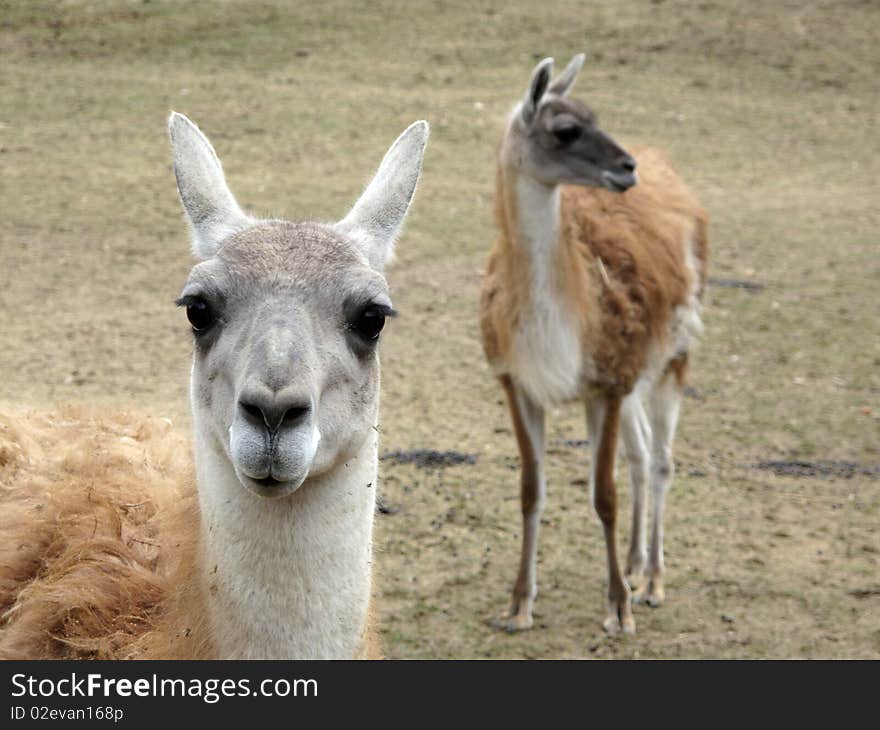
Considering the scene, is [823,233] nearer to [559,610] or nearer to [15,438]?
[559,610]

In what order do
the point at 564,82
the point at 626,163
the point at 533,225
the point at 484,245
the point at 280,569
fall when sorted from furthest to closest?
the point at 484,245, the point at 564,82, the point at 626,163, the point at 533,225, the point at 280,569

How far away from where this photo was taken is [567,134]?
576 cm

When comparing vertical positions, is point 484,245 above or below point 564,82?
above

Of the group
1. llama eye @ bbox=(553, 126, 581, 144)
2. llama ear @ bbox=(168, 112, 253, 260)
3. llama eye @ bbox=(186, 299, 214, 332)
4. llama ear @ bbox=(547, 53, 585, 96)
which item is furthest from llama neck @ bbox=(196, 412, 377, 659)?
llama ear @ bbox=(547, 53, 585, 96)

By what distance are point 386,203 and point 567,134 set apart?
107 inches

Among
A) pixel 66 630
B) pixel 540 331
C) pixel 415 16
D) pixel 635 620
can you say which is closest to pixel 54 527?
pixel 66 630

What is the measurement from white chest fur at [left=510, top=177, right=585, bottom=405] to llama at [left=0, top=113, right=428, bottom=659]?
2.16 m

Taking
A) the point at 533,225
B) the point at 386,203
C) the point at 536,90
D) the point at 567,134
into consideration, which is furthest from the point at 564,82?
the point at 386,203

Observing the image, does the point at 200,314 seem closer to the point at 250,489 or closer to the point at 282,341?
the point at 282,341

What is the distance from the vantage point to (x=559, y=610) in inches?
218

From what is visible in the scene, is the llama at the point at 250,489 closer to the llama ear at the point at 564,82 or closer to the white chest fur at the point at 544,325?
the white chest fur at the point at 544,325

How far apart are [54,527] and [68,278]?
608 cm


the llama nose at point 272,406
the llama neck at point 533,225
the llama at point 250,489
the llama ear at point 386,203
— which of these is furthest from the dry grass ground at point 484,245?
the llama nose at point 272,406

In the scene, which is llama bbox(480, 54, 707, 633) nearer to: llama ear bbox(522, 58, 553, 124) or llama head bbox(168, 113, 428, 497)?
llama ear bbox(522, 58, 553, 124)
